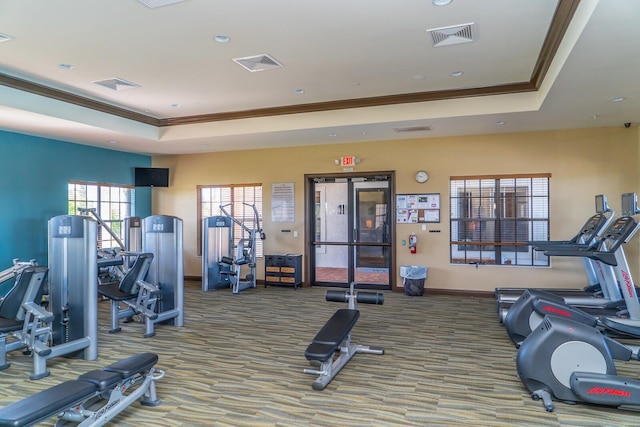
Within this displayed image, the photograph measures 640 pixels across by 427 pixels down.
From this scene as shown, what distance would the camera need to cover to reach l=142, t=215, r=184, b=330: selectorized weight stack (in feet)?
17.8

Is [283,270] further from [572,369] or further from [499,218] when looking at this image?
[572,369]

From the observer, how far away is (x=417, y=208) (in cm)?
762

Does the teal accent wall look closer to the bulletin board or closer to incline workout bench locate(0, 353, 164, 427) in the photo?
incline workout bench locate(0, 353, 164, 427)

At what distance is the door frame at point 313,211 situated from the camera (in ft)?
25.5

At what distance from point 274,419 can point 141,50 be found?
151 inches

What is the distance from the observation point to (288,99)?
6.23 meters

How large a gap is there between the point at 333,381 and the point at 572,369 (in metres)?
1.90

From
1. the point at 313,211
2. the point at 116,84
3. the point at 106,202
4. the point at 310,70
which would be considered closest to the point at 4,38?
the point at 116,84

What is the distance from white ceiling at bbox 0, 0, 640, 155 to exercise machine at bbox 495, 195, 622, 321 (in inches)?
57.6

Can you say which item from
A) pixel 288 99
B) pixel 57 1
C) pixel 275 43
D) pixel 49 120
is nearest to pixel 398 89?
pixel 288 99

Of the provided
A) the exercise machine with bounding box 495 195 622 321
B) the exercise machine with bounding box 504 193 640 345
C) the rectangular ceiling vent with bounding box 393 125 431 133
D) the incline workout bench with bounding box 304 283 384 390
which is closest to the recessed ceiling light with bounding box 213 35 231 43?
the incline workout bench with bounding box 304 283 384 390

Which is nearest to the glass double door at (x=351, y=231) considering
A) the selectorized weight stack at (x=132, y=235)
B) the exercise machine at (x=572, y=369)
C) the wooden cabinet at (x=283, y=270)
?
the wooden cabinet at (x=283, y=270)

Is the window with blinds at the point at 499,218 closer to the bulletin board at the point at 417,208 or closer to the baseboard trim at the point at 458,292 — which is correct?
the bulletin board at the point at 417,208

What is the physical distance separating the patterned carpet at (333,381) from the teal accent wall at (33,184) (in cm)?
209
